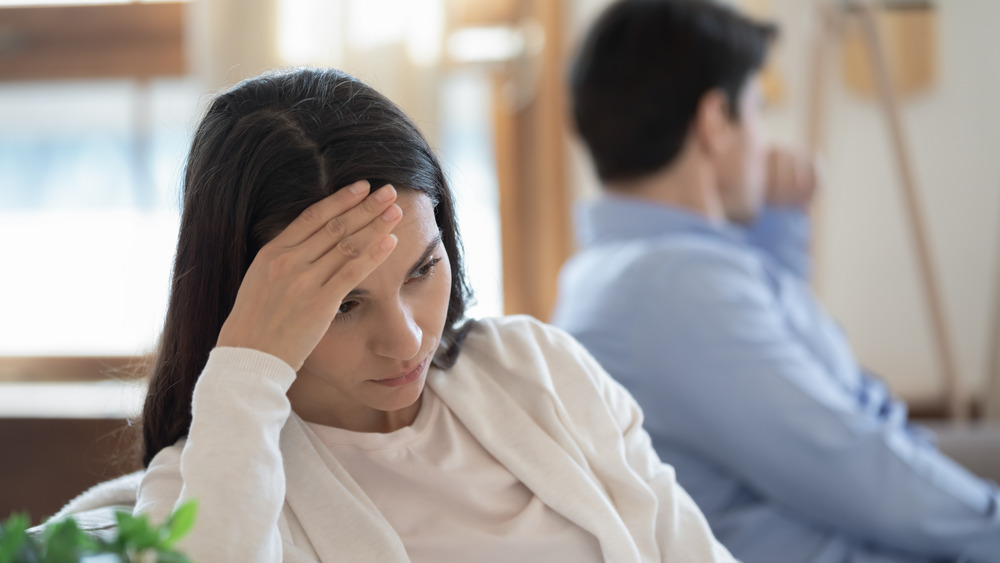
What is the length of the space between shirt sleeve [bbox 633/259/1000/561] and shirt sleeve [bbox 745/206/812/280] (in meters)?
0.73

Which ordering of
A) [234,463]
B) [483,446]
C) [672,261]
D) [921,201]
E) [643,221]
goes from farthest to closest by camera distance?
1. [921,201]
2. [643,221]
3. [672,261]
4. [483,446]
5. [234,463]

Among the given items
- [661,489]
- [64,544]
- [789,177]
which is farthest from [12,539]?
[789,177]

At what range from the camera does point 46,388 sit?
2.62 metres

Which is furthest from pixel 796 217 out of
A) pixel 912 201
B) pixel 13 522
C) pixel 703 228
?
pixel 13 522

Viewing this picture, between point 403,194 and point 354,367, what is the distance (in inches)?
6.7

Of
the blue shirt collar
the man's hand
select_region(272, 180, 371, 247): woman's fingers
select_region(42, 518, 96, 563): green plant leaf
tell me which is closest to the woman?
select_region(272, 180, 371, 247): woman's fingers

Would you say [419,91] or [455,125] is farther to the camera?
[455,125]

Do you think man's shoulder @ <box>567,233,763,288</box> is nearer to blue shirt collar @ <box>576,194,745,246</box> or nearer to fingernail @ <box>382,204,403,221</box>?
blue shirt collar @ <box>576,194,745,246</box>

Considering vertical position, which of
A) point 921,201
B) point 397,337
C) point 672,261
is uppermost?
point 397,337

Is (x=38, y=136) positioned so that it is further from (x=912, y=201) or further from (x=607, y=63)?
(x=912, y=201)

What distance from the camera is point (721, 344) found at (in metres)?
1.33

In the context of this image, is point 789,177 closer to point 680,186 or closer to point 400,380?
point 680,186

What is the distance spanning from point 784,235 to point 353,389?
1.42 m

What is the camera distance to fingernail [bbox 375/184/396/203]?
2.69 feet
